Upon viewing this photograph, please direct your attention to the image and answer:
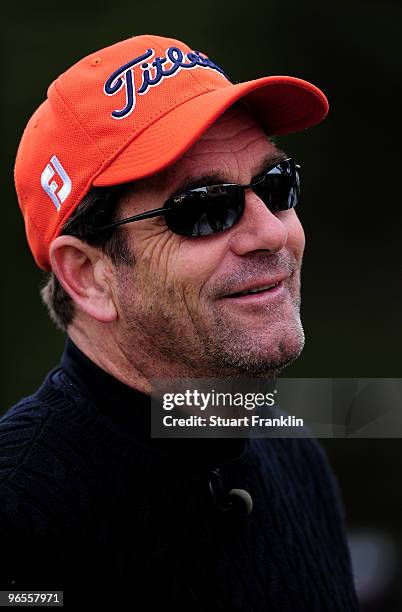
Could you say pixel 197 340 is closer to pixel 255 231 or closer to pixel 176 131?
pixel 255 231

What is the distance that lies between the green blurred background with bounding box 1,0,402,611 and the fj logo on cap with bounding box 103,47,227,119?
132 inches

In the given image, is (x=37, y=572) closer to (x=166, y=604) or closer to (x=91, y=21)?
(x=166, y=604)

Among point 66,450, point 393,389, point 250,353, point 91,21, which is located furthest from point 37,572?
point 91,21

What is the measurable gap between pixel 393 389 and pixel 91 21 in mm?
3102

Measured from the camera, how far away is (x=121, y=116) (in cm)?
186

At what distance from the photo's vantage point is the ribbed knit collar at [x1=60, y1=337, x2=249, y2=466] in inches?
73.0

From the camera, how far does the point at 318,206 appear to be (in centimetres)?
545

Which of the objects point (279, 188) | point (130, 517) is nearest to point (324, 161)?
point (279, 188)

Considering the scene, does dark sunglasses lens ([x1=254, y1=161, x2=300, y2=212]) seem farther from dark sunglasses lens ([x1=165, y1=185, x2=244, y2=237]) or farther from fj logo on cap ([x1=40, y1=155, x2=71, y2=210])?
fj logo on cap ([x1=40, y1=155, x2=71, y2=210])

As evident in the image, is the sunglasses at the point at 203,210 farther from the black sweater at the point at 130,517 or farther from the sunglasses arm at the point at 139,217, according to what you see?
the black sweater at the point at 130,517

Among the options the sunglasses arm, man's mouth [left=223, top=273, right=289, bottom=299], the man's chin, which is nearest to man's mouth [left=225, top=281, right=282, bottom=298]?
man's mouth [left=223, top=273, right=289, bottom=299]

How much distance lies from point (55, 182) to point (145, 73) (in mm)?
344

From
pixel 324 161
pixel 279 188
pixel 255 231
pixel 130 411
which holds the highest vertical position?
pixel 324 161

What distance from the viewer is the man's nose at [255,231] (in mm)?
1853
